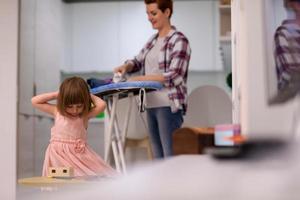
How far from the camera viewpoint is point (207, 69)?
434 cm

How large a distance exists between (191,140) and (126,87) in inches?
32.5

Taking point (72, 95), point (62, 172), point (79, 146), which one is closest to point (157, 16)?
point (72, 95)

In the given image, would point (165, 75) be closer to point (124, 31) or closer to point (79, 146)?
point (79, 146)

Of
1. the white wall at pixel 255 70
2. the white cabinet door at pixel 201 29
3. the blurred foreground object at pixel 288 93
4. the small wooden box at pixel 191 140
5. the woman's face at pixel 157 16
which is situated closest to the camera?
the blurred foreground object at pixel 288 93

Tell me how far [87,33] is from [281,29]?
3.59 m

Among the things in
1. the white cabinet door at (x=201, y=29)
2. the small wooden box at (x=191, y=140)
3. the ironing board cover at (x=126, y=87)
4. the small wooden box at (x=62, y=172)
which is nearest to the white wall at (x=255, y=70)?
the small wooden box at (x=191, y=140)

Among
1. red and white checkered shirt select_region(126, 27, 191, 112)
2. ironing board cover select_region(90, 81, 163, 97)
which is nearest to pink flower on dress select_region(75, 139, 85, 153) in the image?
ironing board cover select_region(90, 81, 163, 97)

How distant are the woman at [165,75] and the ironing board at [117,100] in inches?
2.3

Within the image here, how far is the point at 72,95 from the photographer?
1841 millimetres

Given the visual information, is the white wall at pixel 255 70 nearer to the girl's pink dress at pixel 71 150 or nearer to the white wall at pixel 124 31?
the girl's pink dress at pixel 71 150

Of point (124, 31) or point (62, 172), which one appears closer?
point (62, 172)

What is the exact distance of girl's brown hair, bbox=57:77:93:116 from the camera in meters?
1.83

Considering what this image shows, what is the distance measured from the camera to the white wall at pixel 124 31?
428 cm

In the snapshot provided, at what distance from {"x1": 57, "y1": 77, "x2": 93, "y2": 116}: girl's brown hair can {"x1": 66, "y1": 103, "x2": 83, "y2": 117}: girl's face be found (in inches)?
0.5
